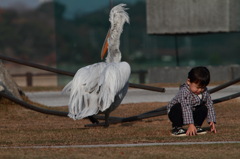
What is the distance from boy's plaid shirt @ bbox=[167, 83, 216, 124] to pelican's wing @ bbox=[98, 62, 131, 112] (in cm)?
101

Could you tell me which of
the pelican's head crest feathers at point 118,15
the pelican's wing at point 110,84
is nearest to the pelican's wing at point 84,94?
the pelican's wing at point 110,84

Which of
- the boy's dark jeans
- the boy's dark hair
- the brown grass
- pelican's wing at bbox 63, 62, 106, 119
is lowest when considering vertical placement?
the brown grass

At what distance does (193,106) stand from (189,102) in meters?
0.23

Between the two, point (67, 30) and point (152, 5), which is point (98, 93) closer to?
point (152, 5)

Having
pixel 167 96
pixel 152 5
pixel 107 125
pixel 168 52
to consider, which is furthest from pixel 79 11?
pixel 107 125

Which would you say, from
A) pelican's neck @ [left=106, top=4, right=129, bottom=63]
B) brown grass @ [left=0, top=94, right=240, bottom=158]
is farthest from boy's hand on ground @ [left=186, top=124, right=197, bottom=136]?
pelican's neck @ [left=106, top=4, right=129, bottom=63]

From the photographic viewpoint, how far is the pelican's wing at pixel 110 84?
12195mm

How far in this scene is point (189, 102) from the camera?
11.4m

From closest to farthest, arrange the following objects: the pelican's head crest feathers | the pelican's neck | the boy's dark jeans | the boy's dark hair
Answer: the boy's dark hair < the boy's dark jeans < the pelican's neck < the pelican's head crest feathers

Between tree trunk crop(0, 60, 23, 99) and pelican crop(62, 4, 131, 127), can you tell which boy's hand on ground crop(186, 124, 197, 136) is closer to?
pelican crop(62, 4, 131, 127)

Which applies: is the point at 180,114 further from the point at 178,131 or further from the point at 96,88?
the point at 96,88

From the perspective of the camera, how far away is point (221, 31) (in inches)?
1125

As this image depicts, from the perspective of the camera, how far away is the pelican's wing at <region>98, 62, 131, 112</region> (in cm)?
1220

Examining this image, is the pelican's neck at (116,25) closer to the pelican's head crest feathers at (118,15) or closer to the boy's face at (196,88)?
the pelican's head crest feathers at (118,15)
